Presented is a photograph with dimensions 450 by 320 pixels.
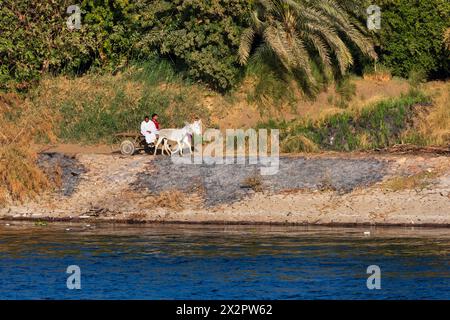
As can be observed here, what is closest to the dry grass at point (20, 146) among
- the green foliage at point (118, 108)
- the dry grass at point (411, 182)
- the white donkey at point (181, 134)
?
the green foliage at point (118, 108)

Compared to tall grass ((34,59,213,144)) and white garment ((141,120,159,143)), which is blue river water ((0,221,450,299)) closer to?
white garment ((141,120,159,143))

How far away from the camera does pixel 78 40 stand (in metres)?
43.1

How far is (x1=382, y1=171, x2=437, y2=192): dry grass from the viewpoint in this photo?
34781mm

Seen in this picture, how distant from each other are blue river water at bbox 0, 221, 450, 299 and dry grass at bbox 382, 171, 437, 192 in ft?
7.21

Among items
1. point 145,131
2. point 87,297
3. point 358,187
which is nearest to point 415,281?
point 87,297

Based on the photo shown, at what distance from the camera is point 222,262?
93.5ft

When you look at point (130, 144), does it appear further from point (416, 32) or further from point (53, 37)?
point (416, 32)

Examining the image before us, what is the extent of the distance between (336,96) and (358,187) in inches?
332

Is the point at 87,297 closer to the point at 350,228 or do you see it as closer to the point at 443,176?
the point at 350,228

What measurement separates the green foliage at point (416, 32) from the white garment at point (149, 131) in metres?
8.84

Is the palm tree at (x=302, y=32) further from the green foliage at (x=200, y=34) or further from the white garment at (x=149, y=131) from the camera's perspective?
the white garment at (x=149, y=131)

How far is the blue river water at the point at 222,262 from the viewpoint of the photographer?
2566 cm

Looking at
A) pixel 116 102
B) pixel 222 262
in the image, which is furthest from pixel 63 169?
pixel 222 262

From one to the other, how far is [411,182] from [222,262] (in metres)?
8.34
